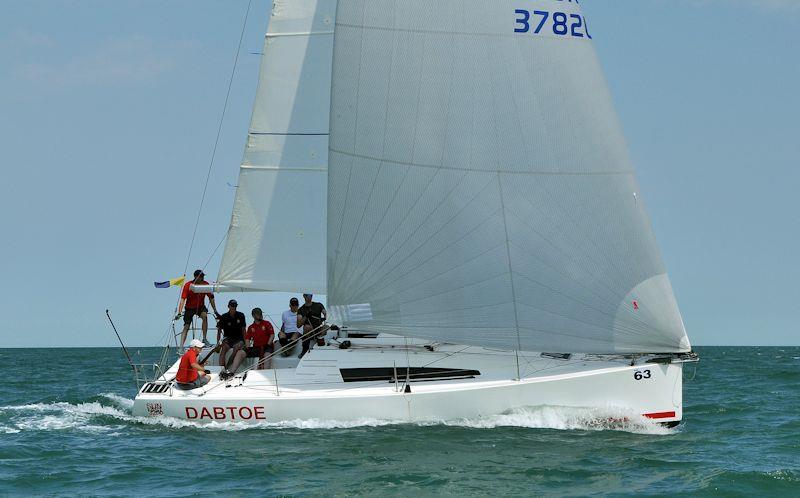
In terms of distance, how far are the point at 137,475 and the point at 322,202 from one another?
6.06 metres

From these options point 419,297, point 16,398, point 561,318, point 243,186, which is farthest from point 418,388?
point 16,398

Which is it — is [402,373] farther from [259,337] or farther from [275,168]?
[275,168]

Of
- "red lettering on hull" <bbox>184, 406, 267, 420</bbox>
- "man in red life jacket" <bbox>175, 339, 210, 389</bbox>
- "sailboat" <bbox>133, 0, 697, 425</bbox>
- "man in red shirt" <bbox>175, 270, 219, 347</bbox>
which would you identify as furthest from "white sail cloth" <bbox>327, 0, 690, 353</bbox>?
"man in red shirt" <bbox>175, 270, 219, 347</bbox>

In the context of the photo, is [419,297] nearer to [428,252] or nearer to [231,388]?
[428,252]

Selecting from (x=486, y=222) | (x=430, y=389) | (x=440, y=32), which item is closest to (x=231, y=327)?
(x=430, y=389)

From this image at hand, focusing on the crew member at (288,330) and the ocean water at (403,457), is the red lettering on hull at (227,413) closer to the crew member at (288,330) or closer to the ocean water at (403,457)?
the ocean water at (403,457)

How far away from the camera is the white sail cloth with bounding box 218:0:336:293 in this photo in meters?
16.3

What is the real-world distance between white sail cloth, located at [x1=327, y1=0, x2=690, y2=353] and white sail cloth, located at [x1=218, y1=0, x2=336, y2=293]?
225cm

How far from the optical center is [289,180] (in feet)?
53.6

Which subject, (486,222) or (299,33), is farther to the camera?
(299,33)

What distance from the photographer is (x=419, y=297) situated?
1407 cm

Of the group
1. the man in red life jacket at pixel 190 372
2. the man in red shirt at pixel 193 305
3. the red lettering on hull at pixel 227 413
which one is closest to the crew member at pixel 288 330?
the man in red shirt at pixel 193 305

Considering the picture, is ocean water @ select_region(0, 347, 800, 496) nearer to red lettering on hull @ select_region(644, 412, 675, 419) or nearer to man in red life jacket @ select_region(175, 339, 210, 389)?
red lettering on hull @ select_region(644, 412, 675, 419)

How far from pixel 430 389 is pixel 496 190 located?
293 centimetres
